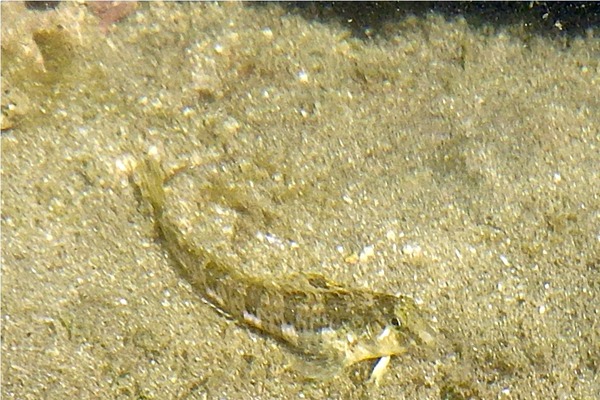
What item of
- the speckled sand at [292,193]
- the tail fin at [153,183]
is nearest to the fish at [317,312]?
the speckled sand at [292,193]

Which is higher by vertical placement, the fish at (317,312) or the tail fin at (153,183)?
the tail fin at (153,183)

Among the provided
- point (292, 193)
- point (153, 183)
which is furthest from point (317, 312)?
point (153, 183)

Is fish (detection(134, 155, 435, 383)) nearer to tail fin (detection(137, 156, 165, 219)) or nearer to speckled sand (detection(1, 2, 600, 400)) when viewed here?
speckled sand (detection(1, 2, 600, 400))

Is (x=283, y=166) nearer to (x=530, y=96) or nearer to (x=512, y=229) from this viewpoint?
(x=512, y=229)

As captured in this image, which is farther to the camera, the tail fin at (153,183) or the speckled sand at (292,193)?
the tail fin at (153,183)

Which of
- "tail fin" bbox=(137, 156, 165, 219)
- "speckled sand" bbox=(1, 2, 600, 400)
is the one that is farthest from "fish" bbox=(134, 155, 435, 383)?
"tail fin" bbox=(137, 156, 165, 219)

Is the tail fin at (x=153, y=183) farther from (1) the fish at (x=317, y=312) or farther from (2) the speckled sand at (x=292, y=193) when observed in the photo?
(1) the fish at (x=317, y=312)

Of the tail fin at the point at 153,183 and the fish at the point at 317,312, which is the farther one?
the tail fin at the point at 153,183
